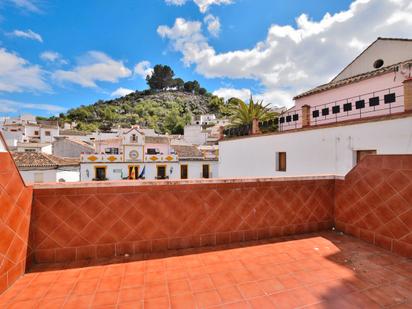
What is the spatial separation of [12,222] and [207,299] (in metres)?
2.00

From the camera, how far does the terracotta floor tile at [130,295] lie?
187cm

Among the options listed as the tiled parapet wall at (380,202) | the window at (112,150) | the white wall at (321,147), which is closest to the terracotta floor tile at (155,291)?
the tiled parapet wall at (380,202)

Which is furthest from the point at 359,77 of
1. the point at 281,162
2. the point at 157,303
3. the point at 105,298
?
the point at 105,298

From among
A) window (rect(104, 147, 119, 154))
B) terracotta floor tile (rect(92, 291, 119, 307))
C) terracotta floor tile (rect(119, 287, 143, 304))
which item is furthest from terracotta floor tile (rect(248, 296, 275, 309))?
window (rect(104, 147, 119, 154))

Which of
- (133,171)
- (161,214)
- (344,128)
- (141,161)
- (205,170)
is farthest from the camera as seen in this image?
(205,170)

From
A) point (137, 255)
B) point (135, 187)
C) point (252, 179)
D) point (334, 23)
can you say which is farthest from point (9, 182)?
point (334, 23)

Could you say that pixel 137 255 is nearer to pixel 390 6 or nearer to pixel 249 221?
pixel 249 221

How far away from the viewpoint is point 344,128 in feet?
20.9

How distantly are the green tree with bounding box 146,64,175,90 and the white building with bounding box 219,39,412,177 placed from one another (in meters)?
86.4

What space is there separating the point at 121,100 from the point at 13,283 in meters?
89.5

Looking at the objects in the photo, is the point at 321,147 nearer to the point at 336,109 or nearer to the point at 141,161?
the point at 336,109

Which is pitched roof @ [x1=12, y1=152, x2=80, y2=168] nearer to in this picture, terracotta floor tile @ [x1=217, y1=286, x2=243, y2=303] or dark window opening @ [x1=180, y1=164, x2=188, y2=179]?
dark window opening @ [x1=180, y1=164, x2=188, y2=179]

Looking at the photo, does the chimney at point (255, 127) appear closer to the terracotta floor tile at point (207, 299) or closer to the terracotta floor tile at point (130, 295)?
the terracotta floor tile at point (207, 299)

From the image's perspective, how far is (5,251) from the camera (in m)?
1.98
